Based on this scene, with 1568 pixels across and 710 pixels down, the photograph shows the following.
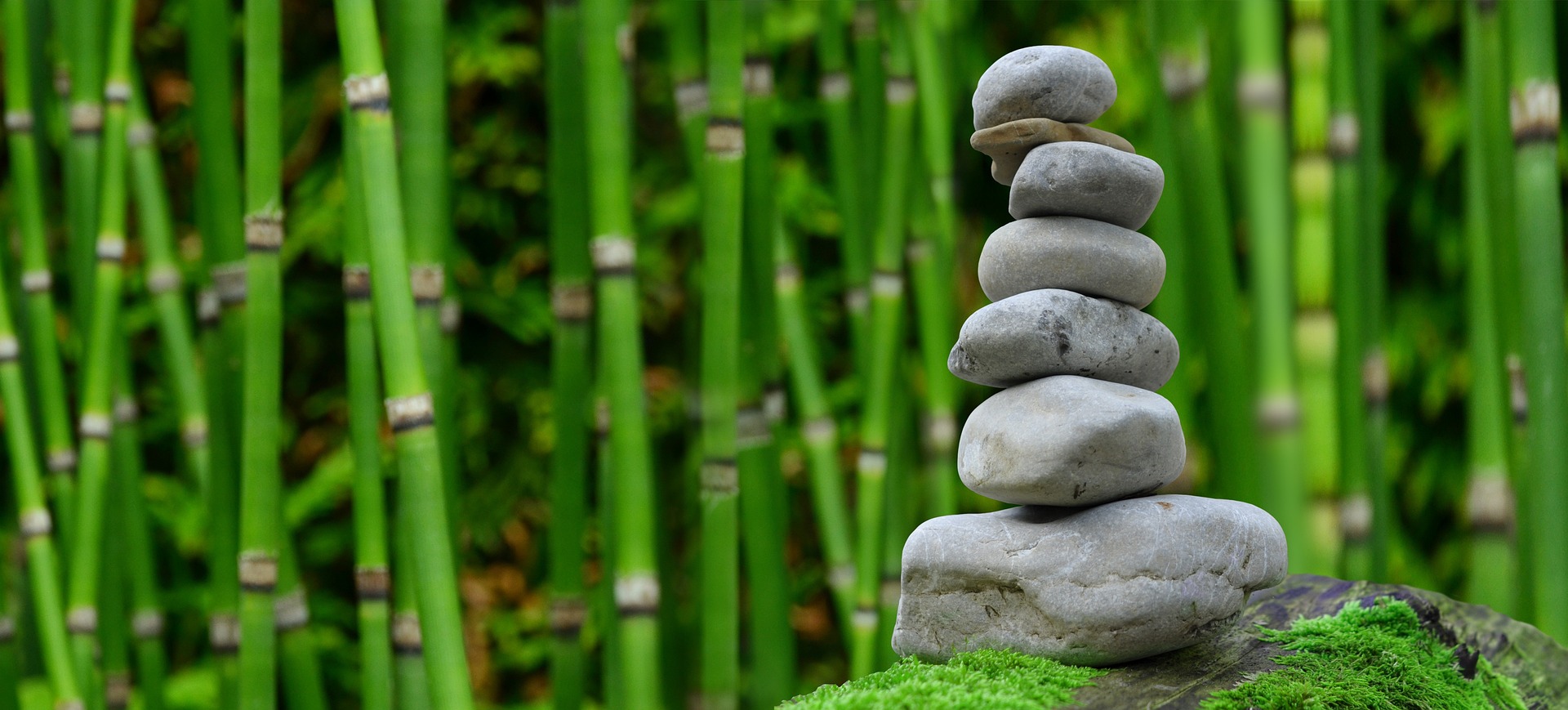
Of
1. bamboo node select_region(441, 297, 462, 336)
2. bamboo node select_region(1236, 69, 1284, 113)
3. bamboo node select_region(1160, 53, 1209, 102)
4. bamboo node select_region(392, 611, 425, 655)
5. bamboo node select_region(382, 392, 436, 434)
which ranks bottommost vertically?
bamboo node select_region(392, 611, 425, 655)

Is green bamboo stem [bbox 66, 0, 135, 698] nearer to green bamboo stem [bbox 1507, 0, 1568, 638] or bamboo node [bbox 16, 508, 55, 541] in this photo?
bamboo node [bbox 16, 508, 55, 541]

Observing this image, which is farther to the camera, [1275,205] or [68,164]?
[68,164]

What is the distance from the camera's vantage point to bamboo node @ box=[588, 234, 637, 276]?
1.03m

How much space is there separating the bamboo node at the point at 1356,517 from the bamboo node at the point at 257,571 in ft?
3.56

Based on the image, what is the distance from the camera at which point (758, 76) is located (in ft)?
4.08

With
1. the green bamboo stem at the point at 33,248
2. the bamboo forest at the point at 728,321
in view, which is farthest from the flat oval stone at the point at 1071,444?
the green bamboo stem at the point at 33,248

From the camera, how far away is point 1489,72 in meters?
1.17

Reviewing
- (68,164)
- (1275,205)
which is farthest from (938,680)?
(68,164)

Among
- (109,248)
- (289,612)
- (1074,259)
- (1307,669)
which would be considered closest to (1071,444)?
Result: (1074,259)

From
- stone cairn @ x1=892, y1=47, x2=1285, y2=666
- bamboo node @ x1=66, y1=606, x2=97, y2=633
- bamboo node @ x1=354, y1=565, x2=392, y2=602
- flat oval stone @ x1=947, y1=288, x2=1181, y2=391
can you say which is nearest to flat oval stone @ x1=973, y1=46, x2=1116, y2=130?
stone cairn @ x1=892, y1=47, x2=1285, y2=666

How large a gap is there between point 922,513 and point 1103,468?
0.83 meters

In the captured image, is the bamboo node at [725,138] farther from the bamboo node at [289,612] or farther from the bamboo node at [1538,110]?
the bamboo node at [1538,110]

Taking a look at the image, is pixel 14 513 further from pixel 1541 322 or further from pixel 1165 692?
pixel 1541 322

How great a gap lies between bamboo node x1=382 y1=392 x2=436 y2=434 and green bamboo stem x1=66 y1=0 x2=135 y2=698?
53 cm
